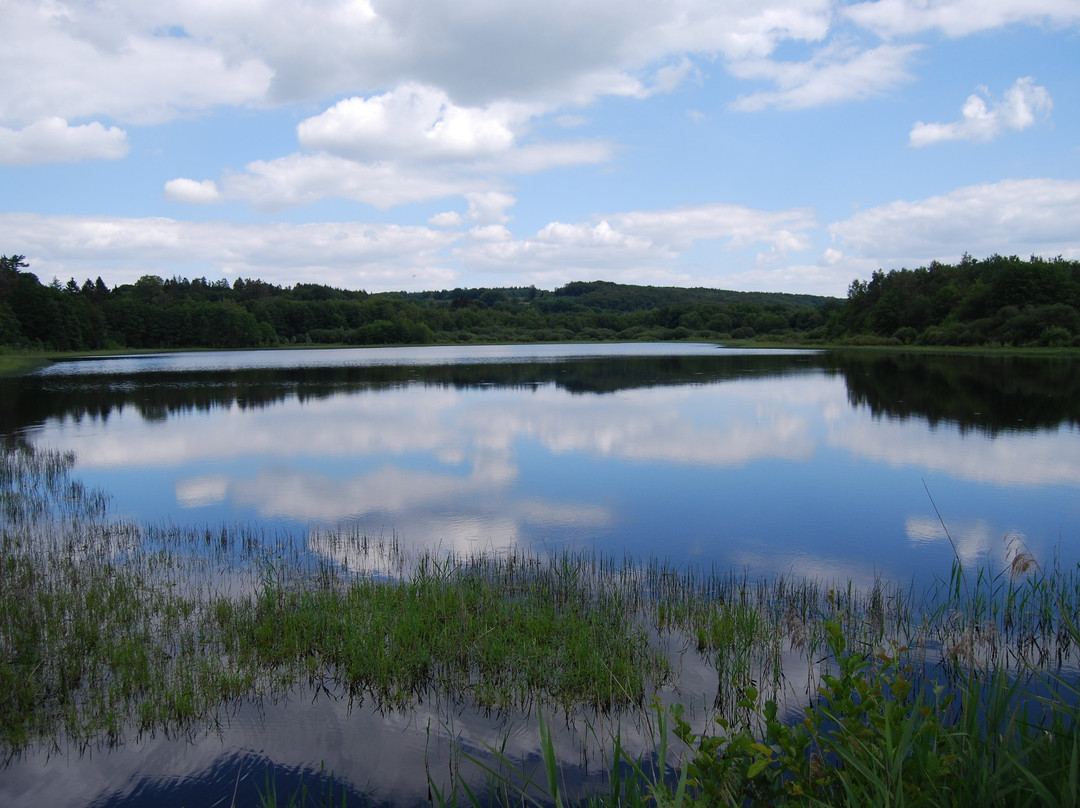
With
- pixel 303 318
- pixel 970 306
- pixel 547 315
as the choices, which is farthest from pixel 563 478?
pixel 547 315

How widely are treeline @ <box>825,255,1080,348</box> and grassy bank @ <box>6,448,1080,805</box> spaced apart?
48.6 m

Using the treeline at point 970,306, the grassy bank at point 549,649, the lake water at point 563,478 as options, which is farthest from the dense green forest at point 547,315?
the grassy bank at point 549,649

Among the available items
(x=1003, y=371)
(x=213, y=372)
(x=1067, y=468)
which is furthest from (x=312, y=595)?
(x=213, y=372)

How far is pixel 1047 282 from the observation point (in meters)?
51.5

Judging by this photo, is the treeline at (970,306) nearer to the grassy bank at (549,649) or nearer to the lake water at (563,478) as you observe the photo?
the lake water at (563,478)

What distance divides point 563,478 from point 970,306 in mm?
55085

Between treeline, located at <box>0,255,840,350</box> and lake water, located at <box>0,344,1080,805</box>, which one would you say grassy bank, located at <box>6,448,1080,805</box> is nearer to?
lake water, located at <box>0,344,1080,805</box>

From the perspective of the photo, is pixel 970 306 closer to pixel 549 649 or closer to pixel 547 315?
pixel 549 649

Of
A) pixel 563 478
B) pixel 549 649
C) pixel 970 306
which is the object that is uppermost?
pixel 970 306

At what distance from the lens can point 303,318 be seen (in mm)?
102688

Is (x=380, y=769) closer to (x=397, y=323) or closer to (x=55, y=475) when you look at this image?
(x=55, y=475)

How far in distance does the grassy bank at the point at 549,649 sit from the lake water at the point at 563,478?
1.34 ft

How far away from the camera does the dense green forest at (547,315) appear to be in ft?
170

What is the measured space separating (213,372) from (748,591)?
40.3m
